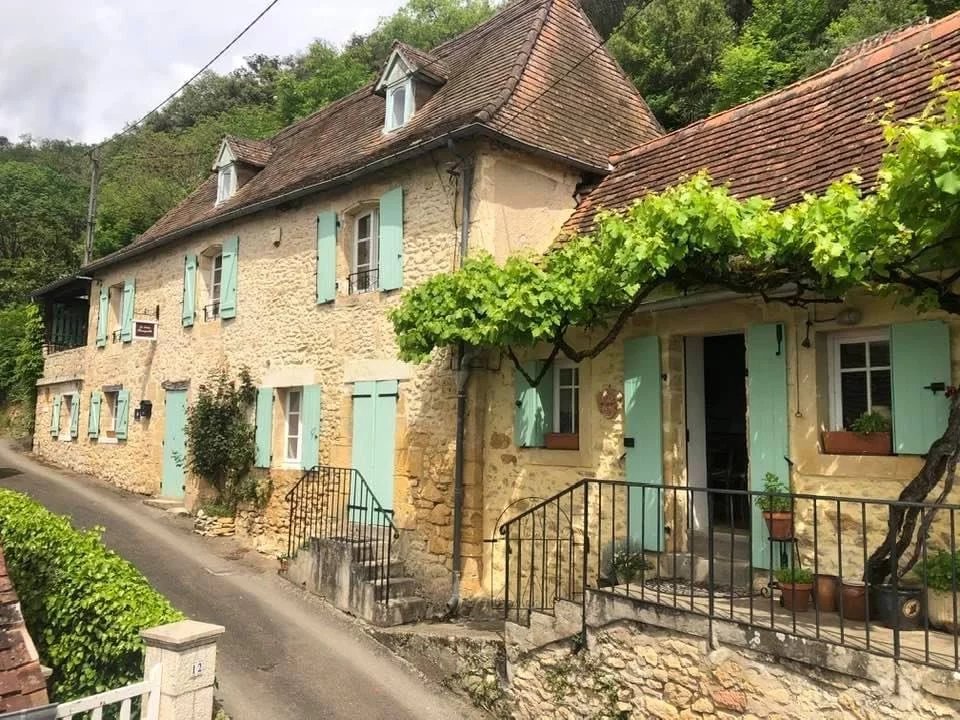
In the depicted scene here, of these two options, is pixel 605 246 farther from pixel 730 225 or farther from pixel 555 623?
pixel 555 623

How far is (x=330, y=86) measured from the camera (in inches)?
1045

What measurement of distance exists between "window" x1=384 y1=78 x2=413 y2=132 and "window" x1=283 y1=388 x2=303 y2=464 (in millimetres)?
4142

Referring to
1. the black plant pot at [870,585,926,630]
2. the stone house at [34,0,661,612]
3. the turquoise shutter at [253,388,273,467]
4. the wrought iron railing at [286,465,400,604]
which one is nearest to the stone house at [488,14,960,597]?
the black plant pot at [870,585,926,630]

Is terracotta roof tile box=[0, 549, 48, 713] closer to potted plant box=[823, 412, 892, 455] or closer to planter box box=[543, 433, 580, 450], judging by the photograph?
planter box box=[543, 433, 580, 450]

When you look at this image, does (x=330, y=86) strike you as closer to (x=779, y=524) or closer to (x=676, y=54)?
(x=676, y=54)

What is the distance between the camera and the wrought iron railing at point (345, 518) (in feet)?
27.1

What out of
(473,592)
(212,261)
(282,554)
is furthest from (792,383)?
(212,261)

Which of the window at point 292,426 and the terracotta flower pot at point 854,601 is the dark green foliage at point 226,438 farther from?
the terracotta flower pot at point 854,601

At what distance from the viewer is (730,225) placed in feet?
16.9

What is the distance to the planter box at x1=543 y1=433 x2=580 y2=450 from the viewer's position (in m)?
7.46

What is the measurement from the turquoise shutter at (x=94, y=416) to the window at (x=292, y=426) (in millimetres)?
7914

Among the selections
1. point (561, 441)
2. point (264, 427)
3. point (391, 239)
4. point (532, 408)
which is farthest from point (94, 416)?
point (561, 441)

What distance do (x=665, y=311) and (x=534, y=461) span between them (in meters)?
2.10

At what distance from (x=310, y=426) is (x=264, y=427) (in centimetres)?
134
